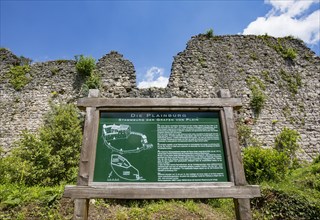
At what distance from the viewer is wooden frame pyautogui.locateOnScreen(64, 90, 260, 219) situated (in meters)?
3.27

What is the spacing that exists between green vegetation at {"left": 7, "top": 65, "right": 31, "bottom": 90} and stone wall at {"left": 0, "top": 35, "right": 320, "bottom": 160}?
0.76ft

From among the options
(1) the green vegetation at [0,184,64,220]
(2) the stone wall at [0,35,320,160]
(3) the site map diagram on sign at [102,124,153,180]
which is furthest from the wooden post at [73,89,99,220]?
(2) the stone wall at [0,35,320,160]

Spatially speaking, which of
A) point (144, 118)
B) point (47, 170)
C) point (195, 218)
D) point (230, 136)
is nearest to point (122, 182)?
point (144, 118)

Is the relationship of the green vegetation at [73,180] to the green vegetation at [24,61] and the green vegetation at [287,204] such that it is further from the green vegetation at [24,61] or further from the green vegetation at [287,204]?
the green vegetation at [24,61]

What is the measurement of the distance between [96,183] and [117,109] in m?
1.19

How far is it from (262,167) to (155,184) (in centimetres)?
575

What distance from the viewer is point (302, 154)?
10.8 metres

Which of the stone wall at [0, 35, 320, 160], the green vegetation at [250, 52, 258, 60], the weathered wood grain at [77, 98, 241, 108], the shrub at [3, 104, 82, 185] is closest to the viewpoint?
the weathered wood grain at [77, 98, 241, 108]

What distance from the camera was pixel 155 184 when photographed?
336 cm

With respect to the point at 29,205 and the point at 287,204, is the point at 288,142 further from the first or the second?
the point at 29,205

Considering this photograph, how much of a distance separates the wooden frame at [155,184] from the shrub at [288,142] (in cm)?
837

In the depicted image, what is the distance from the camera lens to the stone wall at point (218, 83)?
11.1m

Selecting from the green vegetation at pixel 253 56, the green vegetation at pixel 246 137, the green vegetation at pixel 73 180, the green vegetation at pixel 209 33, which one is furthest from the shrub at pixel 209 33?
the green vegetation at pixel 73 180

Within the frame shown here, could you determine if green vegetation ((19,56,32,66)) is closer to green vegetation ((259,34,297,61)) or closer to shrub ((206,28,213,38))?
shrub ((206,28,213,38))
